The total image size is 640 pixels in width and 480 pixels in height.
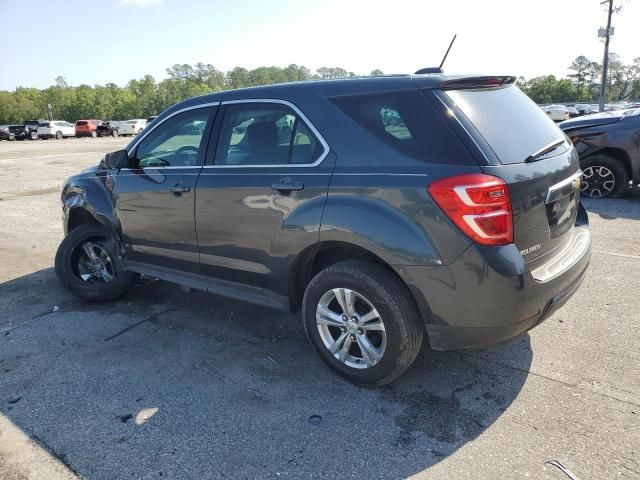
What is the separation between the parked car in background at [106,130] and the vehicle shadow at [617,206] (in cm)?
5001

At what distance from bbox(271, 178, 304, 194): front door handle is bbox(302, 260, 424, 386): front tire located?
0.53 metres

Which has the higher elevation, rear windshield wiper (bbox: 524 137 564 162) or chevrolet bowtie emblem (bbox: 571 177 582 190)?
rear windshield wiper (bbox: 524 137 564 162)

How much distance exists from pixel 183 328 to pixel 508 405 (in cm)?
250

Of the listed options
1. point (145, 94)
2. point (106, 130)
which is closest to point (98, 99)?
point (145, 94)

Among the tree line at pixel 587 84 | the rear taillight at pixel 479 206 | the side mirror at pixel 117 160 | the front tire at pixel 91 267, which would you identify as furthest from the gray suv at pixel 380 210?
the tree line at pixel 587 84

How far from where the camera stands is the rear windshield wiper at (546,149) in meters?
2.77

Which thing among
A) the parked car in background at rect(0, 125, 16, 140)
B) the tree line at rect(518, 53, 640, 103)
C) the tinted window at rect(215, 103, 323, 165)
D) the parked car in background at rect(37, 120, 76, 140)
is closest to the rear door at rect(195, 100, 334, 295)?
the tinted window at rect(215, 103, 323, 165)

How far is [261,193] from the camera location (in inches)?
128

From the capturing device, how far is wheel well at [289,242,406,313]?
305cm

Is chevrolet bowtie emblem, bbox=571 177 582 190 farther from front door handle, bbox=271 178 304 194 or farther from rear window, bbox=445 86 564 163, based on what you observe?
front door handle, bbox=271 178 304 194

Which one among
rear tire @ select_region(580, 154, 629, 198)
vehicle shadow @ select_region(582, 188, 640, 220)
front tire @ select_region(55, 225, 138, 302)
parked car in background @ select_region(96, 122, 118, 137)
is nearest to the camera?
front tire @ select_region(55, 225, 138, 302)

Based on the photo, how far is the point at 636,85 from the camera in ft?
298

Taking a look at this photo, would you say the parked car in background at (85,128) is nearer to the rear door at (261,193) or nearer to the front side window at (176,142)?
the front side window at (176,142)

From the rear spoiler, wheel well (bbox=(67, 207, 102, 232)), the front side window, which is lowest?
wheel well (bbox=(67, 207, 102, 232))
